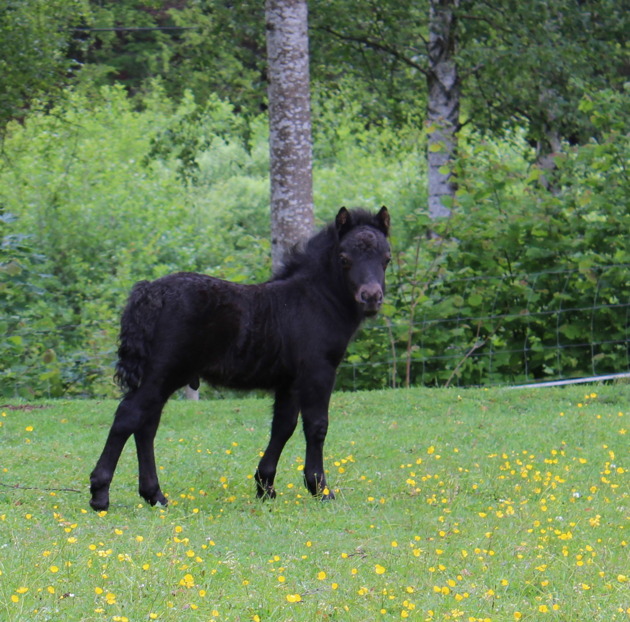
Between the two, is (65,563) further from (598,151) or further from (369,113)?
(369,113)

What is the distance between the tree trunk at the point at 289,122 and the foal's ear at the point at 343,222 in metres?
3.91

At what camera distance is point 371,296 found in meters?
6.59

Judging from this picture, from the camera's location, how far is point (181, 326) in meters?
6.46

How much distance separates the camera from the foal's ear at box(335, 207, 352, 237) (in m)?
6.96

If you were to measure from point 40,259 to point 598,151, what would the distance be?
22.6 feet

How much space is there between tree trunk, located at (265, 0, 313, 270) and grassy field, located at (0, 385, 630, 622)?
2317 millimetres

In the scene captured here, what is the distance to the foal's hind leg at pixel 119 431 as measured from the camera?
6367mm

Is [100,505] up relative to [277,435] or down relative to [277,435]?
down

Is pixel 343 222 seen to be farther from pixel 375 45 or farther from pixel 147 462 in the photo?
pixel 375 45

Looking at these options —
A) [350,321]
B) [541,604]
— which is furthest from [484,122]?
[541,604]

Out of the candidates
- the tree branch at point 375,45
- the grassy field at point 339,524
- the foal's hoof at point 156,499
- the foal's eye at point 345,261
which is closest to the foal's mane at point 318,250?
the foal's eye at point 345,261

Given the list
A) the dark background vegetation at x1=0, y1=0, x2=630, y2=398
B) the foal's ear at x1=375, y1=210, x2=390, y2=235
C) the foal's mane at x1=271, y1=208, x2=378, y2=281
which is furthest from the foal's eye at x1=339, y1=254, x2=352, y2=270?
the dark background vegetation at x1=0, y1=0, x2=630, y2=398

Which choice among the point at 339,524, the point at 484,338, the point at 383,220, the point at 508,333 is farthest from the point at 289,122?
the point at 339,524

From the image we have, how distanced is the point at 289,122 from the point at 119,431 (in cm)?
556
